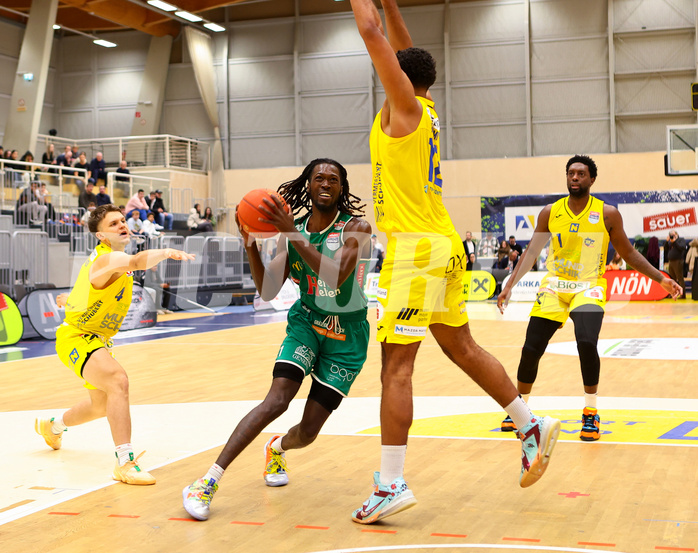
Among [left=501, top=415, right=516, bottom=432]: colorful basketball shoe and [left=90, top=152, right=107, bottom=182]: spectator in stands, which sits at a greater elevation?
[left=90, top=152, right=107, bottom=182]: spectator in stands

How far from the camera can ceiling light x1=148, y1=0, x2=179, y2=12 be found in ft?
89.0

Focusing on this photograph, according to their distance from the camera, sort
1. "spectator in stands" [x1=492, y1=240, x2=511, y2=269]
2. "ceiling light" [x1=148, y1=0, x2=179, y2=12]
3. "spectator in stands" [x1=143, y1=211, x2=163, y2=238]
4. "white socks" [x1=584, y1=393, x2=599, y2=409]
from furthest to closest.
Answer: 1. "ceiling light" [x1=148, y1=0, x2=179, y2=12]
2. "spectator in stands" [x1=492, y1=240, x2=511, y2=269]
3. "spectator in stands" [x1=143, y1=211, x2=163, y2=238]
4. "white socks" [x1=584, y1=393, x2=599, y2=409]

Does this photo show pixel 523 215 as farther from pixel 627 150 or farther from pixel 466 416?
pixel 466 416

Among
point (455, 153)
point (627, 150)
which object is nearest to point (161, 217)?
point (455, 153)

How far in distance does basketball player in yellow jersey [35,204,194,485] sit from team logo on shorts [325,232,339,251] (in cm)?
124

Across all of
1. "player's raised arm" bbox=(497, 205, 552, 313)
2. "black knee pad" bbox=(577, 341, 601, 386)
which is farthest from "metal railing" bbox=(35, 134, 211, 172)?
"black knee pad" bbox=(577, 341, 601, 386)

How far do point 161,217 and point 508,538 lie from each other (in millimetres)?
20759

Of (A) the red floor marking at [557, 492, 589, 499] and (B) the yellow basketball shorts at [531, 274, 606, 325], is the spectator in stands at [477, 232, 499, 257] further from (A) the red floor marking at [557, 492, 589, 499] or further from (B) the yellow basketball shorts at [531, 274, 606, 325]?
(A) the red floor marking at [557, 492, 589, 499]

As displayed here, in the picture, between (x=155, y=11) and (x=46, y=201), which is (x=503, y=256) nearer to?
(x=46, y=201)

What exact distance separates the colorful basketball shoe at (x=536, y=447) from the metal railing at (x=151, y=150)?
26.4 metres

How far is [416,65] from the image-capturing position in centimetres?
395

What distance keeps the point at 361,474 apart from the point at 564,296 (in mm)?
2147

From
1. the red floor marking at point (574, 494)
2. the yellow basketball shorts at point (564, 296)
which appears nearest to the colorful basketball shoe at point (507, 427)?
the yellow basketball shorts at point (564, 296)

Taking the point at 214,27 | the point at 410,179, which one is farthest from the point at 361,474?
the point at 214,27
